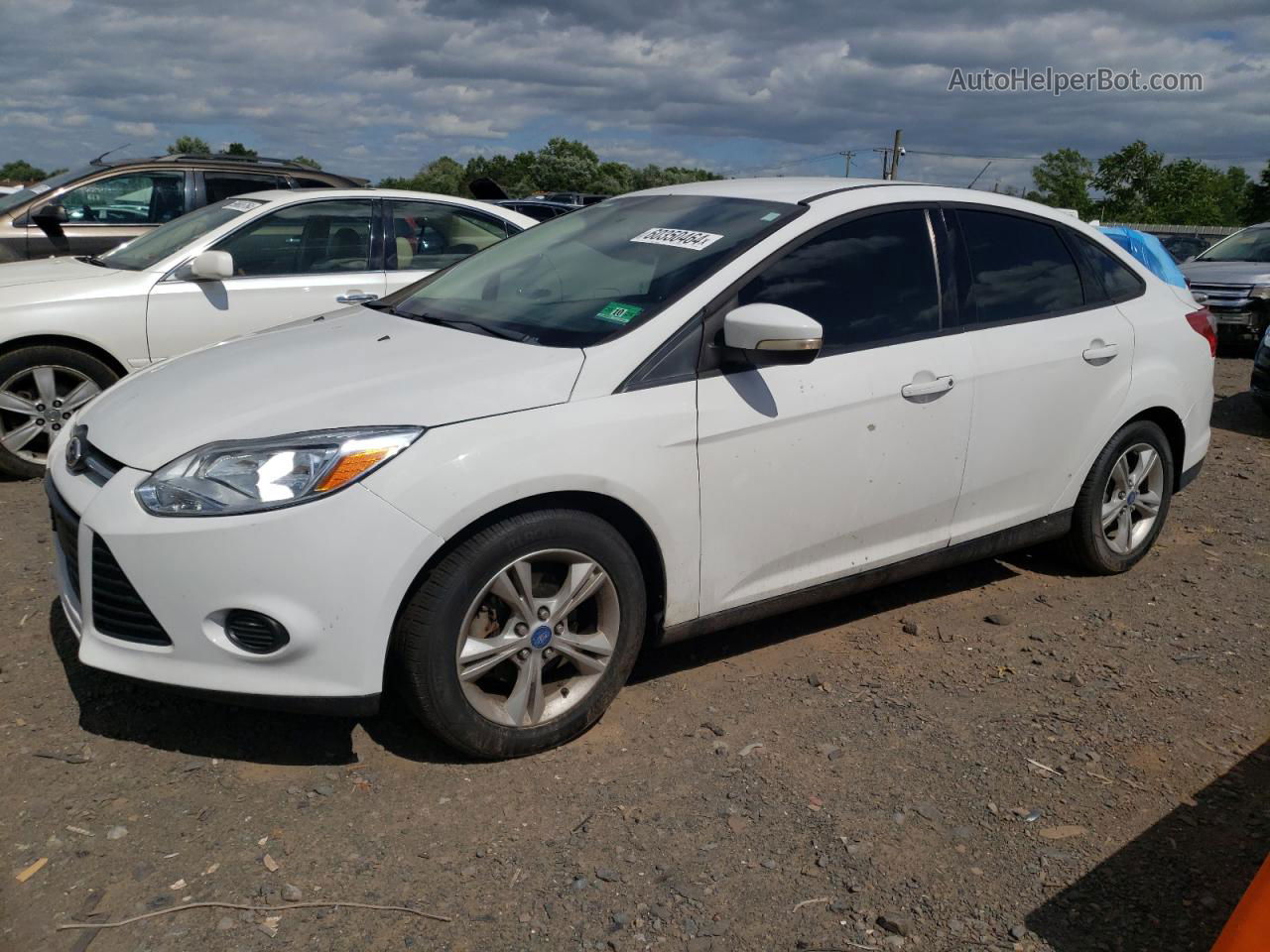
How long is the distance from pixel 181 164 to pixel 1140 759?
803 cm

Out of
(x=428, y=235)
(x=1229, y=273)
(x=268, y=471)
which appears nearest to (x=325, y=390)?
(x=268, y=471)

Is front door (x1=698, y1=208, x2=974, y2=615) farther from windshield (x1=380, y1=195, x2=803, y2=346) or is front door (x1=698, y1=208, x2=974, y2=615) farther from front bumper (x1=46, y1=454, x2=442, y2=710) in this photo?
front bumper (x1=46, y1=454, x2=442, y2=710)

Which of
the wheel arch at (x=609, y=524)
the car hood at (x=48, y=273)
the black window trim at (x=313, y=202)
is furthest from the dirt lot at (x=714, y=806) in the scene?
the black window trim at (x=313, y=202)

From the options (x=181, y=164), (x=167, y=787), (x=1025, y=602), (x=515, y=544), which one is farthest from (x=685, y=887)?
(x=181, y=164)

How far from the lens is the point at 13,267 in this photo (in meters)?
6.30

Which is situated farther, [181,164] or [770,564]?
[181,164]

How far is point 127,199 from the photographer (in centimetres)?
846

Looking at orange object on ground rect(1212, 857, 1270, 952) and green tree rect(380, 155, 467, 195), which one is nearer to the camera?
orange object on ground rect(1212, 857, 1270, 952)

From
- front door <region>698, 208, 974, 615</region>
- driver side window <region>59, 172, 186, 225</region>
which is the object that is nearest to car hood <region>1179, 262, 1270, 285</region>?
front door <region>698, 208, 974, 615</region>

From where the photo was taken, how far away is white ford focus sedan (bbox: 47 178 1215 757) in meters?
2.83

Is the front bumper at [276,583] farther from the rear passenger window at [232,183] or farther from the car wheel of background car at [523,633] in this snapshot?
the rear passenger window at [232,183]

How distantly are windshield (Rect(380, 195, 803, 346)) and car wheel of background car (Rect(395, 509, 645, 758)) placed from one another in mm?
675

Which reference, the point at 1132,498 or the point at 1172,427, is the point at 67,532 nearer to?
→ the point at 1132,498

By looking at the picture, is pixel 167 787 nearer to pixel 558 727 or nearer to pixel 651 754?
pixel 558 727
